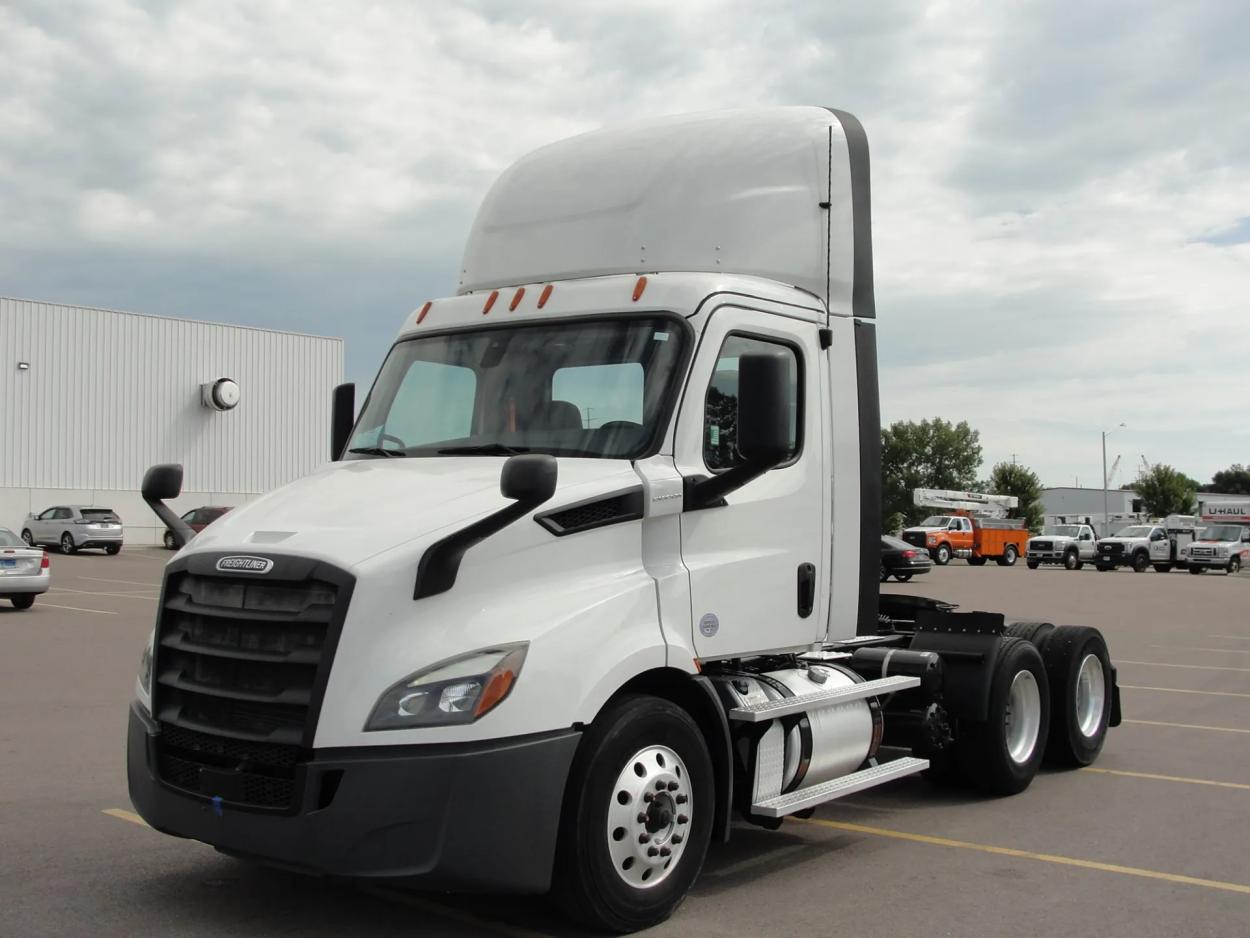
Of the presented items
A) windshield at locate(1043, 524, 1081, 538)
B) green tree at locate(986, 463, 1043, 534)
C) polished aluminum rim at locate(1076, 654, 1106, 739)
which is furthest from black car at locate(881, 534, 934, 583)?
green tree at locate(986, 463, 1043, 534)

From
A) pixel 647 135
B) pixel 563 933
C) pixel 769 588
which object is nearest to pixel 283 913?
pixel 563 933

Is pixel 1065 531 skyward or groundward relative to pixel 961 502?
groundward

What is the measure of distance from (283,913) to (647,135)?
4.48 metres

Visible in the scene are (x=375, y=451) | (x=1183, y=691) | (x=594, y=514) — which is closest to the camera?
(x=594, y=514)

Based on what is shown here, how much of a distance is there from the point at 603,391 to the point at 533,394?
36 centimetres

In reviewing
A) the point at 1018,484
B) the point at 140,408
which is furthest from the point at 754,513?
the point at 1018,484

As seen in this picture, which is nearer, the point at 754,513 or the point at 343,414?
the point at 754,513

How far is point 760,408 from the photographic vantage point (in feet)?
18.4

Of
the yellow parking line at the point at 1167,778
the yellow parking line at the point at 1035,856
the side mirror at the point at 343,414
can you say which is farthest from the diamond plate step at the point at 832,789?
the side mirror at the point at 343,414

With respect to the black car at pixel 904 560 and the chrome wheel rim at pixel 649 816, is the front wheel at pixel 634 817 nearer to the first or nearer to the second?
the chrome wheel rim at pixel 649 816

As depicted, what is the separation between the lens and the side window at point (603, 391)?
19.6 feet

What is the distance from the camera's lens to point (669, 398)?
593 centimetres

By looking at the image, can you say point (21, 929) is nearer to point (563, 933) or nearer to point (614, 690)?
point (563, 933)

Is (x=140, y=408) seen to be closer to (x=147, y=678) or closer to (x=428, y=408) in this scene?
(x=428, y=408)
